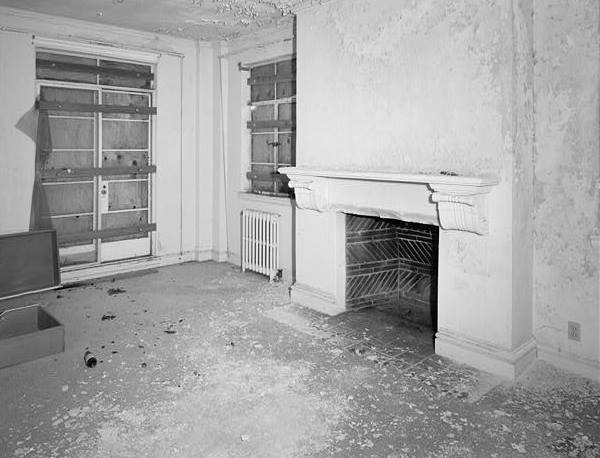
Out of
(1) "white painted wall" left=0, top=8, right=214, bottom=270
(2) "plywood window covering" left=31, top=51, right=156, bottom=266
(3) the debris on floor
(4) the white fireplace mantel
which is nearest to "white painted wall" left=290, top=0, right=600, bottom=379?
(4) the white fireplace mantel

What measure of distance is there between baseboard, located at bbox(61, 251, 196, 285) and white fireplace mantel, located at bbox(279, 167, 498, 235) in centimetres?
247

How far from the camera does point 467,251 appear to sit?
338 cm

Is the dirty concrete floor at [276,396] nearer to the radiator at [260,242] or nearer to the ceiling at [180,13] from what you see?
the radiator at [260,242]

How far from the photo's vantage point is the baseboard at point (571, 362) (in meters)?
3.15

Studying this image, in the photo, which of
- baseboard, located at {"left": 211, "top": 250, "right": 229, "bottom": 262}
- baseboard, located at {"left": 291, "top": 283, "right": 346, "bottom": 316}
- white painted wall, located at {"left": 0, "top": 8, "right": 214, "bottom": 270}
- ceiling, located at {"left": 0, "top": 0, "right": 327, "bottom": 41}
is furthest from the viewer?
baseboard, located at {"left": 211, "top": 250, "right": 229, "bottom": 262}

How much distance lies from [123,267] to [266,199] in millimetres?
1887

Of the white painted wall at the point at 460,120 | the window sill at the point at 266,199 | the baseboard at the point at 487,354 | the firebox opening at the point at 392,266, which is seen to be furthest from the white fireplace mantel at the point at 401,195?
the window sill at the point at 266,199

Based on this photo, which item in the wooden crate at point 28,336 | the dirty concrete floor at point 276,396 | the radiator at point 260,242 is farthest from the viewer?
the radiator at point 260,242

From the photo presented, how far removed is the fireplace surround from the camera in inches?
125

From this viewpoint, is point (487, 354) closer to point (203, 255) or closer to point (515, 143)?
point (515, 143)

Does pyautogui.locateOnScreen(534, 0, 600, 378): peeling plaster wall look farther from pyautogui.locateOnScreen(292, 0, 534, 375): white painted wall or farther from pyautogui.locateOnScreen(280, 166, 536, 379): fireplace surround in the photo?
pyautogui.locateOnScreen(280, 166, 536, 379): fireplace surround

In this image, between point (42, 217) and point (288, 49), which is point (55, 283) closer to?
point (42, 217)

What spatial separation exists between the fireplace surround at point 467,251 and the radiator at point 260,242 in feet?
5.11

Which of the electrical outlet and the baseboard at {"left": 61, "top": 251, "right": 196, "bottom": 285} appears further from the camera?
the baseboard at {"left": 61, "top": 251, "right": 196, "bottom": 285}
